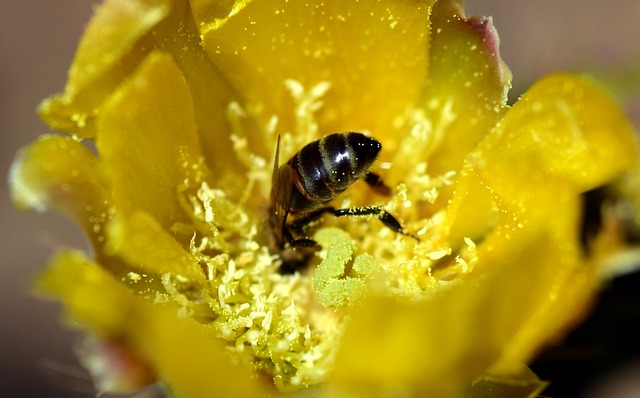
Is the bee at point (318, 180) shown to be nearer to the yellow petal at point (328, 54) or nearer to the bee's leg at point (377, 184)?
the bee's leg at point (377, 184)

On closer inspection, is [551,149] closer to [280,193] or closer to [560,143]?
[560,143]

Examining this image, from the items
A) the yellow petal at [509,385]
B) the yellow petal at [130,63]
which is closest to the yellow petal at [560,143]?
the yellow petal at [509,385]

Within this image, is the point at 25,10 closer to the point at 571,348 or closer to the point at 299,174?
the point at 299,174

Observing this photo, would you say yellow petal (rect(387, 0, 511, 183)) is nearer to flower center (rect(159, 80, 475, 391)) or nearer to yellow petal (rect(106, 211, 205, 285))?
flower center (rect(159, 80, 475, 391))

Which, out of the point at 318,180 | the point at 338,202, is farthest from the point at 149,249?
the point at 338,202

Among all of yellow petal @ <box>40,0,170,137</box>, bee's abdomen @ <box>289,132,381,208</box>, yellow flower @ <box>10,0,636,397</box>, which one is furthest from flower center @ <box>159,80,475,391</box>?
yellow petal @ <box>40,0,170,137</box>

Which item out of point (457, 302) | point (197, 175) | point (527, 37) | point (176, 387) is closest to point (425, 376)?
point (457, 302)
